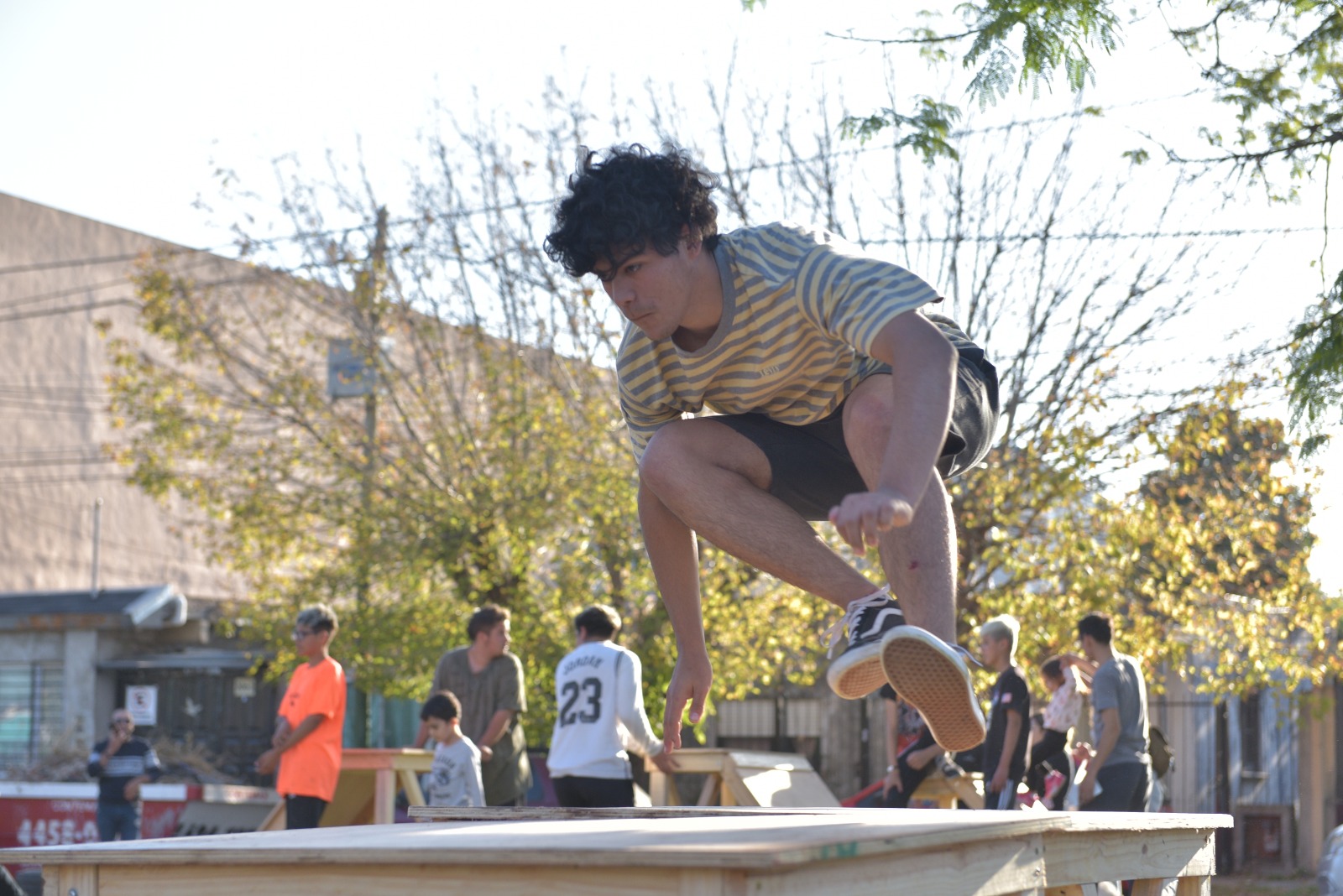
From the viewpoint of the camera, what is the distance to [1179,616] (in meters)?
12.6

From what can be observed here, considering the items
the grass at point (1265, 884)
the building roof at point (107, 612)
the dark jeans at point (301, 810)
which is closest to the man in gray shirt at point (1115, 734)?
the dark jeans at point (301, 810)

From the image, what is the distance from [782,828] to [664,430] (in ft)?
4.61

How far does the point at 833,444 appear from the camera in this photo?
3582mm

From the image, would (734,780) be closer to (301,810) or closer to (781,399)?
(301,810)

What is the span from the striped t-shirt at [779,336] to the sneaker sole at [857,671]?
0.66 m

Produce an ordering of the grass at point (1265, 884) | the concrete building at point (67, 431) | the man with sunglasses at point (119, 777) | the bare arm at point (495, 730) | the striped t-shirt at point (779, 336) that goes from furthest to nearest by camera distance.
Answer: the concrete building at point (67, 431) < the grass at point (1265, 884) < the man with sunglasses at point (119, 777) < the bare arm at point (495, 730) < the striped t-shirt at point (779, 336)

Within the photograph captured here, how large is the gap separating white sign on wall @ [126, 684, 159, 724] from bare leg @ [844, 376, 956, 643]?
19355mm

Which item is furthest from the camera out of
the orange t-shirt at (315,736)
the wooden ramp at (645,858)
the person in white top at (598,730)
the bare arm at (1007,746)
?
the orange t-shirt at (315,736)

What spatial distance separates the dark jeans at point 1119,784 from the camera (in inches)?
307

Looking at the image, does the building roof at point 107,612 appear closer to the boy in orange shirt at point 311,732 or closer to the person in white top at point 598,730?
→ the boy in orange shirt at point 311,732

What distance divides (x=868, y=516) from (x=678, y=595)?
1.34m

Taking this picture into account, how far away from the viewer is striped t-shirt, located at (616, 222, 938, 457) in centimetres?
297

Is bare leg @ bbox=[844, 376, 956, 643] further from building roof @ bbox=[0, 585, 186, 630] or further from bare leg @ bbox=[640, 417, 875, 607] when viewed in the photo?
building roof @ bbox=[0, 585, 186, 630]

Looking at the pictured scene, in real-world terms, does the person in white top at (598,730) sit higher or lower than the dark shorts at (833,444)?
lower
